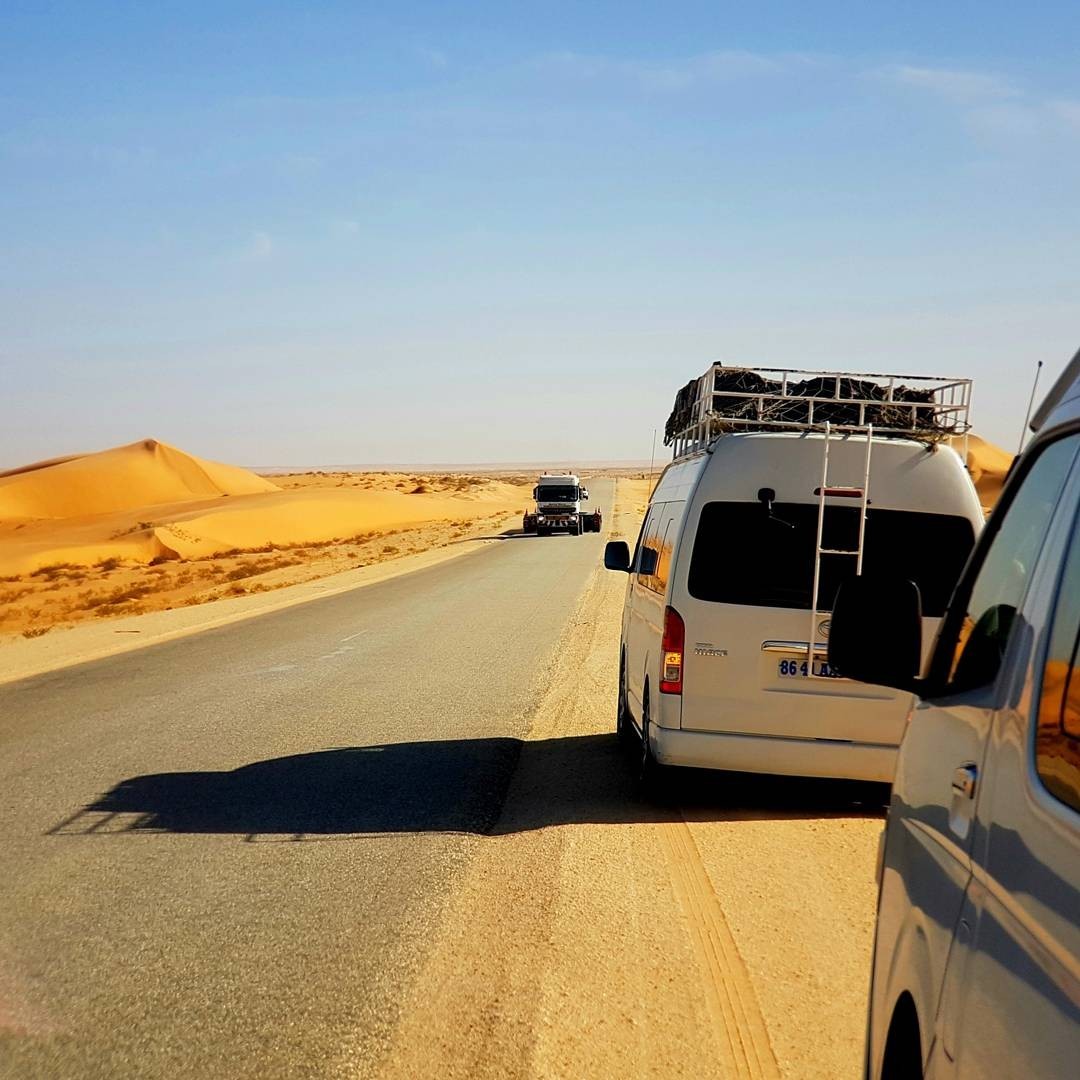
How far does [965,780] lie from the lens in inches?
103

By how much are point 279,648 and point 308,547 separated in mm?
46047

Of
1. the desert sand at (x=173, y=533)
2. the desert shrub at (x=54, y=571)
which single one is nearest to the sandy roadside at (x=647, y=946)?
the desert sand at (x=173, y=533)

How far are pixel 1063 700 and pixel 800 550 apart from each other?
624 cm

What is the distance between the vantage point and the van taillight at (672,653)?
26.9 ft

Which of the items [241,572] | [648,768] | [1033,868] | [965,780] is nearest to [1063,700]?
[1033,868]

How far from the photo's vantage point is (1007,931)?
2127 millimetres

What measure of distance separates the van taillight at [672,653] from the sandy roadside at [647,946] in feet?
2.97

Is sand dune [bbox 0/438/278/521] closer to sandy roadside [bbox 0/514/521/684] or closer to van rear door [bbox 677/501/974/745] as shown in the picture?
sandy roadside [bbox 0/514/521/684]

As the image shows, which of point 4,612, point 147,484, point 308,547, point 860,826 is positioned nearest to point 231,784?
point 860,826

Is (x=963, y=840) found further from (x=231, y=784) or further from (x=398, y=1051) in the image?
(x=231, y=784)

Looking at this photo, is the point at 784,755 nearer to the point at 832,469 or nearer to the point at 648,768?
the point at 648,768

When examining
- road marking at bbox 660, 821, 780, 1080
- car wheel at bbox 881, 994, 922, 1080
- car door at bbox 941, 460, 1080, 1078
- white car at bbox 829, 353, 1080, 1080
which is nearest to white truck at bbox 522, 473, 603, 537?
road marking at bbox 660, 821, 780, 1080

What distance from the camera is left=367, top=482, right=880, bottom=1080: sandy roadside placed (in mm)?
4754

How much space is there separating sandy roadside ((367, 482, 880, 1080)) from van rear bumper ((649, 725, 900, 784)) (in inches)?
15.2
